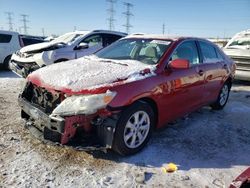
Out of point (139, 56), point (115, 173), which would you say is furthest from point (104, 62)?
point (115, 173)

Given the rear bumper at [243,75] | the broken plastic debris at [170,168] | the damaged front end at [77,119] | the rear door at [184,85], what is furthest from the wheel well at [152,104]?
the rear bumper at [243,75]

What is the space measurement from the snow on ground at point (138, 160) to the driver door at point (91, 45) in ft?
12.9

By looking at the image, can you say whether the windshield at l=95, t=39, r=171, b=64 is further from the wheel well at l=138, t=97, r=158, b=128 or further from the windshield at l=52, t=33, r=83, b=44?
the windshield at l=52, t=33, r=83, b=44

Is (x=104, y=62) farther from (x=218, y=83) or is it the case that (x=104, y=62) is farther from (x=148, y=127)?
(x=218, y=83)

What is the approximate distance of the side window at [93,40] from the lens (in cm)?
943

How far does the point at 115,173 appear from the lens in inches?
142

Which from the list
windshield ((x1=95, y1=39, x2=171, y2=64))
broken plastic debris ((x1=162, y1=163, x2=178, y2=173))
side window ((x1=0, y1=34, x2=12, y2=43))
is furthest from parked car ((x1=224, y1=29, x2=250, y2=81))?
side window ((x1=0, y1=34, x2=12, y2=43))

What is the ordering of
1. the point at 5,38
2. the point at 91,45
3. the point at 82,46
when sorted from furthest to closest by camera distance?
the point at 5,38
the point at 91,45
the point at 82,46

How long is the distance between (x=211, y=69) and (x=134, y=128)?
243cm

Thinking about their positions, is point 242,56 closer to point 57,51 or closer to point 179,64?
point 57,51

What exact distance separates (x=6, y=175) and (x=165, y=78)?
7.99 ft

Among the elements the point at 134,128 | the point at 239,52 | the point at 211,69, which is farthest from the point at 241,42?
the point at 134,128

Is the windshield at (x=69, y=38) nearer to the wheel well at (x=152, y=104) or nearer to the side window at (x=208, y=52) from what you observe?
the side window at (x=208, y=52)

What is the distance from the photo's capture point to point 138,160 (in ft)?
13.0
